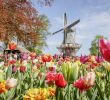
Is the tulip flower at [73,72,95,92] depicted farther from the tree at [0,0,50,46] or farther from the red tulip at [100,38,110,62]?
the tree at [0,0,50,46]

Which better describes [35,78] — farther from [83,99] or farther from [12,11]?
[12,11]

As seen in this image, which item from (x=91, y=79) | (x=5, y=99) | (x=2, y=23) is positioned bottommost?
(x=5, y=99)

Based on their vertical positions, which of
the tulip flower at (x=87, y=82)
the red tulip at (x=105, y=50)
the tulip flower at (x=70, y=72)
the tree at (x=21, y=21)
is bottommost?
the tulip flower at (x=87, y=82)

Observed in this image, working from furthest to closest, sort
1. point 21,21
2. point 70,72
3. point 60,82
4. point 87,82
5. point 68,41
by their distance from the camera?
point 68,41
point 21,21
point 70,72
point 87,82
point 60,82

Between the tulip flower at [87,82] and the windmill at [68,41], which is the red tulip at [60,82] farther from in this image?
the windmill at [68,41]

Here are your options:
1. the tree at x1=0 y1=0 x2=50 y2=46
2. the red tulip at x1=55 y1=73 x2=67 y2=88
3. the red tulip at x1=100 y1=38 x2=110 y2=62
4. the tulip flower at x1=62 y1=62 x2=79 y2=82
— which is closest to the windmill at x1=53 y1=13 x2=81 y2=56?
the tree at x1=0 y1=0 x2=50 y2=46

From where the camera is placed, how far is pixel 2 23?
27.1 metres

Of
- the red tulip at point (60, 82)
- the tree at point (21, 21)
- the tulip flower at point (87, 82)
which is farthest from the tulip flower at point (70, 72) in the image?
the tree at point (21, 21)

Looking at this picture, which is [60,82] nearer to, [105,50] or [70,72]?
[70,72]

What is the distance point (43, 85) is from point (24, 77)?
0.91 m

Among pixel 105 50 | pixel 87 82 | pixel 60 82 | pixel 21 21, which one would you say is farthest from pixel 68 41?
pixel 105 50

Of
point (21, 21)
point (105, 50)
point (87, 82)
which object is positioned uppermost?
point (21, 21)

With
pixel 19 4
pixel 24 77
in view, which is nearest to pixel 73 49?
pixel 19 4

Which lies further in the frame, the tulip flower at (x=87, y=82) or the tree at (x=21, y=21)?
the tree at (x=21, y=21)
